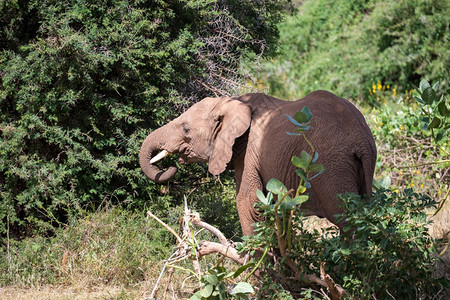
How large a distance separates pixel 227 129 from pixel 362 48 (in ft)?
31.6

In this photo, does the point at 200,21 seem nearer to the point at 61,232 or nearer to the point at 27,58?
the point at 27,58

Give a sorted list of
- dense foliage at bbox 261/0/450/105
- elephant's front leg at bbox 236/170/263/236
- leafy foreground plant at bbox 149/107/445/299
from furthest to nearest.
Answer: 1. dense foliage at bbox 261/0/450/105
2. elephant's front leg at bbox 236/170/263/236
3. leafy foreground plant at bbox 149/107/445/299

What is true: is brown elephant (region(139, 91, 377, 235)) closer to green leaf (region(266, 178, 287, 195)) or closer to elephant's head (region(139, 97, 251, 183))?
elephant's head (region(139, 97, 251, 183))

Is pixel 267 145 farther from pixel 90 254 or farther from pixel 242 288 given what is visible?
pixel 90 254

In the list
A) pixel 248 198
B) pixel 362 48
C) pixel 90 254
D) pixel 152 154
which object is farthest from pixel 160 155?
pixel 362 48

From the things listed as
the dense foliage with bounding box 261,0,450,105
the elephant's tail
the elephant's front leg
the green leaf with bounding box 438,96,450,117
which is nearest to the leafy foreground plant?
the elephant's tail

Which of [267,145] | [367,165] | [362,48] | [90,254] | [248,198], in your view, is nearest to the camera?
[367,165]

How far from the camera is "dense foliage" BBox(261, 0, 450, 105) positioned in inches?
487

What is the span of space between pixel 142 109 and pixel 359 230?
3506 millimetres

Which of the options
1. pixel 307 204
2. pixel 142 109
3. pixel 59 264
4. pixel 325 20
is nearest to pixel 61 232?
pixel 59 264

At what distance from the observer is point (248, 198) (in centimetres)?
522

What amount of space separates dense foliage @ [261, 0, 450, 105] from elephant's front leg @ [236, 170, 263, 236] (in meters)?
6.23

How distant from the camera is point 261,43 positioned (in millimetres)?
7676

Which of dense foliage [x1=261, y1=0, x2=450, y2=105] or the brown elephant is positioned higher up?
the brown elephant
